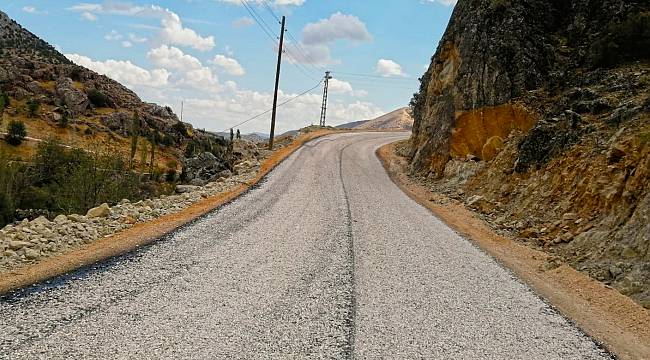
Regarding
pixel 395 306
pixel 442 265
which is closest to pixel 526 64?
pixel 442 265

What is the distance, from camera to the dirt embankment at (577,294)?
650 cm

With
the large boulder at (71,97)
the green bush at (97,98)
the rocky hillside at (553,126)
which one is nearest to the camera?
the rocky hillside at (553,126)

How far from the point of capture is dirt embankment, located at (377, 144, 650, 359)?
6500mm

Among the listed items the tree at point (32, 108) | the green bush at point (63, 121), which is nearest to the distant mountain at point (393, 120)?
the green bush at point (63, 121)

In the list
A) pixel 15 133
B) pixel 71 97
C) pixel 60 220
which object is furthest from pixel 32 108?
pixel 60 220

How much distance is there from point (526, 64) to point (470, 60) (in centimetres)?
317

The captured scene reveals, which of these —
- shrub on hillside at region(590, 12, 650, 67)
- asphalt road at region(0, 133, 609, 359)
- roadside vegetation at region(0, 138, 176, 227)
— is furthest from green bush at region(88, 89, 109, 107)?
shrub on hillside at region(590, 12, 650, 67)

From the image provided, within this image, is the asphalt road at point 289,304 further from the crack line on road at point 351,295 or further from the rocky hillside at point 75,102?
the rocky hillside at point 75,102

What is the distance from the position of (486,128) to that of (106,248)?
51.7ft

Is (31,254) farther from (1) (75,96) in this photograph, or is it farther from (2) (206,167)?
(1) (75,96)

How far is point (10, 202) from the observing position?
129ft

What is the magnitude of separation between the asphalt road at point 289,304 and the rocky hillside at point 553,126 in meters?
2.29

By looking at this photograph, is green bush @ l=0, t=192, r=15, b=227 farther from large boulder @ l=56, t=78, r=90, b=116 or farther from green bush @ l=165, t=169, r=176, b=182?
large boulder @ l=56, t=78, r=90, b=116

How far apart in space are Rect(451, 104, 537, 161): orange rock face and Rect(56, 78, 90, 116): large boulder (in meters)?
72.0
